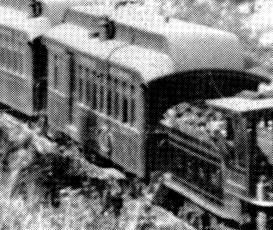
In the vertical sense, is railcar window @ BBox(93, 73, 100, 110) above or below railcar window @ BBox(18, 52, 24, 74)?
above

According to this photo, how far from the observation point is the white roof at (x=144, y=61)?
32.2ft

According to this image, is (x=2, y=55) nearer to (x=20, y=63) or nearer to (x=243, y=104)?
(x=20, y=63)

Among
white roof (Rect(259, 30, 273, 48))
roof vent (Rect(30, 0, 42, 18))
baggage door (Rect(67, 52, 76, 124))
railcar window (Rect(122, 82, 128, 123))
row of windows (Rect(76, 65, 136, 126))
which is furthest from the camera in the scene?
white roof (Rect(259, 30, 273, 48))

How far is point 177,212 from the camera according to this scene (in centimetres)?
993

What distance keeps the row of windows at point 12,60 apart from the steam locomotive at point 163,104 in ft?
1.21

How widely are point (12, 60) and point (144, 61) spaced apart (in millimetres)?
4726

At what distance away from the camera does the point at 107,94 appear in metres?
10.9

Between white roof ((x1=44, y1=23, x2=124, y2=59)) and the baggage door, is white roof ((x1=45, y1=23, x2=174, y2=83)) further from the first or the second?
the baggage door

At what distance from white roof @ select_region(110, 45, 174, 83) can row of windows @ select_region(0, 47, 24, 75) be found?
11.1 ft

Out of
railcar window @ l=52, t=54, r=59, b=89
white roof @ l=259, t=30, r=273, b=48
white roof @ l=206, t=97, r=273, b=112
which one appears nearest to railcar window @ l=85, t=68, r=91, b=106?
railcar window @ l=52, t=54, r=59, b=89

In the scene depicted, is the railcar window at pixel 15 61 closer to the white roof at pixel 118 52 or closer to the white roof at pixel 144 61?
the white roof at pixel 118 52

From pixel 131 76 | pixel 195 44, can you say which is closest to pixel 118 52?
pixel 131 76

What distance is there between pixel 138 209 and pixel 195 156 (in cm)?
97

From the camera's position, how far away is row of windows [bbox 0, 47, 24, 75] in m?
13.8
